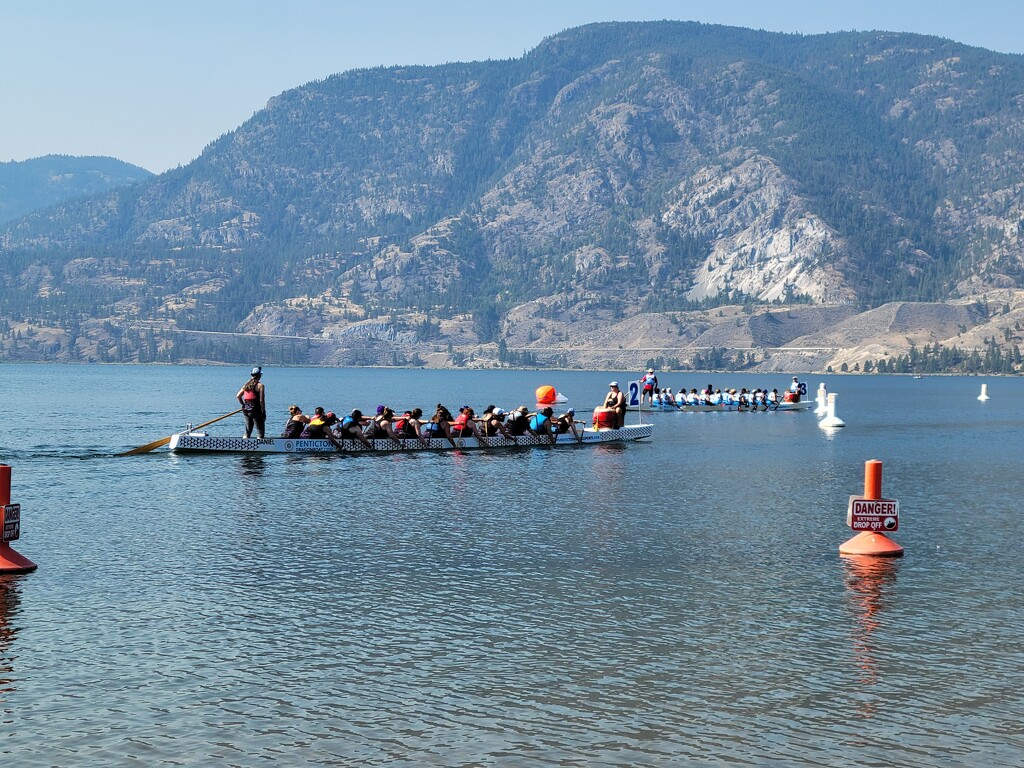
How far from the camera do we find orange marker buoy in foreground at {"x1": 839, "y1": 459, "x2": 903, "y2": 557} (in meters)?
29.6

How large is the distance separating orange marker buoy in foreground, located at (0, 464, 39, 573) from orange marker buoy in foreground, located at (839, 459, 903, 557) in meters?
19.1

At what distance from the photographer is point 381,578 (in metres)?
26.7

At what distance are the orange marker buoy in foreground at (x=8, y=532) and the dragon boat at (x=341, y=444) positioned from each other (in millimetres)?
28002

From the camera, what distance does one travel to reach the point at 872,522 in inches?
1185

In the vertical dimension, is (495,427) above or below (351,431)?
above

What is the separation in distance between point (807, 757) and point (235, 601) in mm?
12572

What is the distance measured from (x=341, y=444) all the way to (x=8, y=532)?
1287 inches

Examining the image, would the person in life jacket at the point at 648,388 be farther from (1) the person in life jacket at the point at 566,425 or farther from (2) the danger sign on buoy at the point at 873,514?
(2) the danger sign on buoy at the point at 873,514

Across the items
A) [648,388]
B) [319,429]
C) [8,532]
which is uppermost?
[648,388]

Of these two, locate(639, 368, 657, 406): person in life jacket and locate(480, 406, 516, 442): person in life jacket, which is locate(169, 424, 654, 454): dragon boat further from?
locate(639, 368, 657, 406): person in life jacket

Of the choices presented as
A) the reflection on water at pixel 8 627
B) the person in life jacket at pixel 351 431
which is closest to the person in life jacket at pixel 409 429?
the person in life jacket at pixel 351 431

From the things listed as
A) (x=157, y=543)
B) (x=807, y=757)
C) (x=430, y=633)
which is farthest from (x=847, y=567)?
(x=157, y=543)

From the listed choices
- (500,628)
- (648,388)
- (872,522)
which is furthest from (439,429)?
(648,388)

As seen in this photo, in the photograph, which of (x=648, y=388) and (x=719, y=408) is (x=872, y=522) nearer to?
(x=648, y=388)
